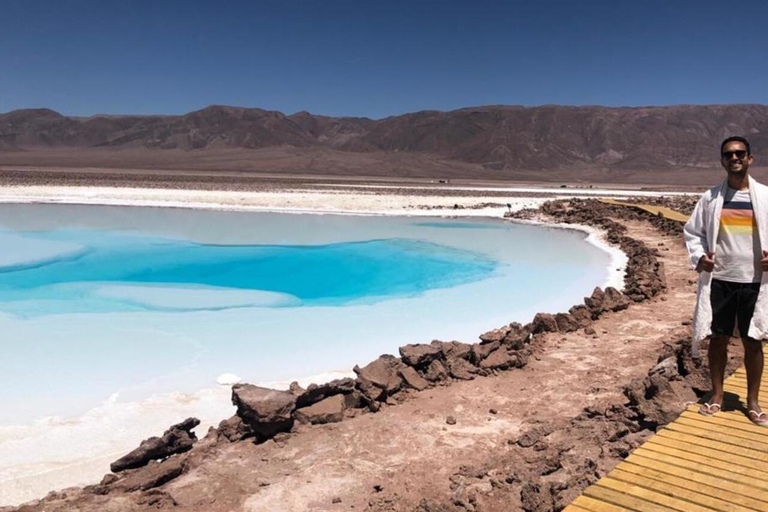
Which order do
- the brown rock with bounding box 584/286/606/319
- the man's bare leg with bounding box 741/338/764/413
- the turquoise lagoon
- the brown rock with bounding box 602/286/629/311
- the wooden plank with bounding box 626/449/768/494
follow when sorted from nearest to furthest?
the wooden plank with bounding box 626/449/768/494, the man's bare leg with bounding box 741/338/764/413, the turquoise lagoon, the brown rock with bounding box 584/286/606/319, the brown rock with bounding box 602/286/629/311

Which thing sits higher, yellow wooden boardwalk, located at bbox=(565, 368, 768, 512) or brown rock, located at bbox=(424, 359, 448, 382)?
yellow wooden boardwalk, located at bbox=(565, 368, 768, 512)

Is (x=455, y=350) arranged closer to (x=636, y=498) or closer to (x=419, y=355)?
(x=419, y=355)

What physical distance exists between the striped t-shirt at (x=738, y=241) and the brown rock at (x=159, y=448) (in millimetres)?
3410

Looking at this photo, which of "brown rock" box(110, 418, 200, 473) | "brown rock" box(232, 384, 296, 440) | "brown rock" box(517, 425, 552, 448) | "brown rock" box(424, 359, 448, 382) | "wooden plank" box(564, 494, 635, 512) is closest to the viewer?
"wooden plank" box(564, 494, 635, 512)

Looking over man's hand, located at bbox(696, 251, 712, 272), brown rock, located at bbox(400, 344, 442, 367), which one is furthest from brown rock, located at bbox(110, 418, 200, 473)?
man's hand, located at bbox(696, 251, 712, 272)

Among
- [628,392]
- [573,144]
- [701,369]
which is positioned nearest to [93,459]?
[628,392]

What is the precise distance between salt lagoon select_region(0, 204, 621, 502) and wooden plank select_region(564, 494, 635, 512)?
300 centimetres

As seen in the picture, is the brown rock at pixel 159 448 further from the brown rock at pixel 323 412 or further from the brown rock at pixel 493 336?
the brown rock at pixel 493 336

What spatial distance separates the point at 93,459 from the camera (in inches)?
165

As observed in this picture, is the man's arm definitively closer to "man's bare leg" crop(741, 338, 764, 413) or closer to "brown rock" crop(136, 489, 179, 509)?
"man's bare leg" crop(741, 338, 764, 413)

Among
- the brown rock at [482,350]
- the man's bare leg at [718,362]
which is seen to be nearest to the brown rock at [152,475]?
the brown rock at [482,350]

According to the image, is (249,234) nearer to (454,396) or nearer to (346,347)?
(346,347)

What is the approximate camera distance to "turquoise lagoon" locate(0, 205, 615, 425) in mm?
6246

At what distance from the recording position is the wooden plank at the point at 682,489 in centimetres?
262
